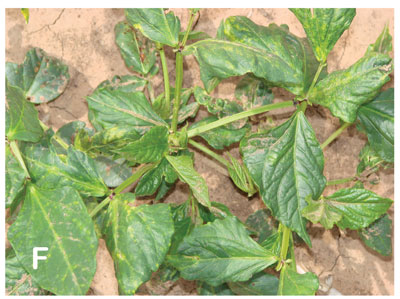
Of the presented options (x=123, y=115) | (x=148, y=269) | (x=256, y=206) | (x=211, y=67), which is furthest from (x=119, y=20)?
(x=148, y=269)

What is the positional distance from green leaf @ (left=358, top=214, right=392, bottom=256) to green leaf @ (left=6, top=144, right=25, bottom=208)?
3.91 feet

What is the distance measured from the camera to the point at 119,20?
6.53 feet

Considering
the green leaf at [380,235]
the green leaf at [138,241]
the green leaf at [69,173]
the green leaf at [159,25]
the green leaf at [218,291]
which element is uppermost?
the green leaf at [159,25]

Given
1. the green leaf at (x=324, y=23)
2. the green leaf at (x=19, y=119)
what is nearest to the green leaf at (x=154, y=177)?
the green leaf at (x=19, y=119)

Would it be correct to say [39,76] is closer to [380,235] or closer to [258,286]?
[258,286]

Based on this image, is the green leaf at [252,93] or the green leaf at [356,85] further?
the green leaf at [252,93]

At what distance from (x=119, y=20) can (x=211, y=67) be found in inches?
28.7

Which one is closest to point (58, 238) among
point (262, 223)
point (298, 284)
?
point (298, 284)

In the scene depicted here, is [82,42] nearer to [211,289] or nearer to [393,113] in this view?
[211,289]

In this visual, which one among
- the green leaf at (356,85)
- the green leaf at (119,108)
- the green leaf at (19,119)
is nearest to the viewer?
the green leaf at (356,85)

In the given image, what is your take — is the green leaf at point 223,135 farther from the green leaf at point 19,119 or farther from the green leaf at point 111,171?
the green leaf at point 19,119

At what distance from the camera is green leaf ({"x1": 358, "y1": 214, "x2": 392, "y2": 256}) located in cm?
182

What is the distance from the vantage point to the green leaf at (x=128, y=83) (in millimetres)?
1881

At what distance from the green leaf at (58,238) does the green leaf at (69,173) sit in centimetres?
5
